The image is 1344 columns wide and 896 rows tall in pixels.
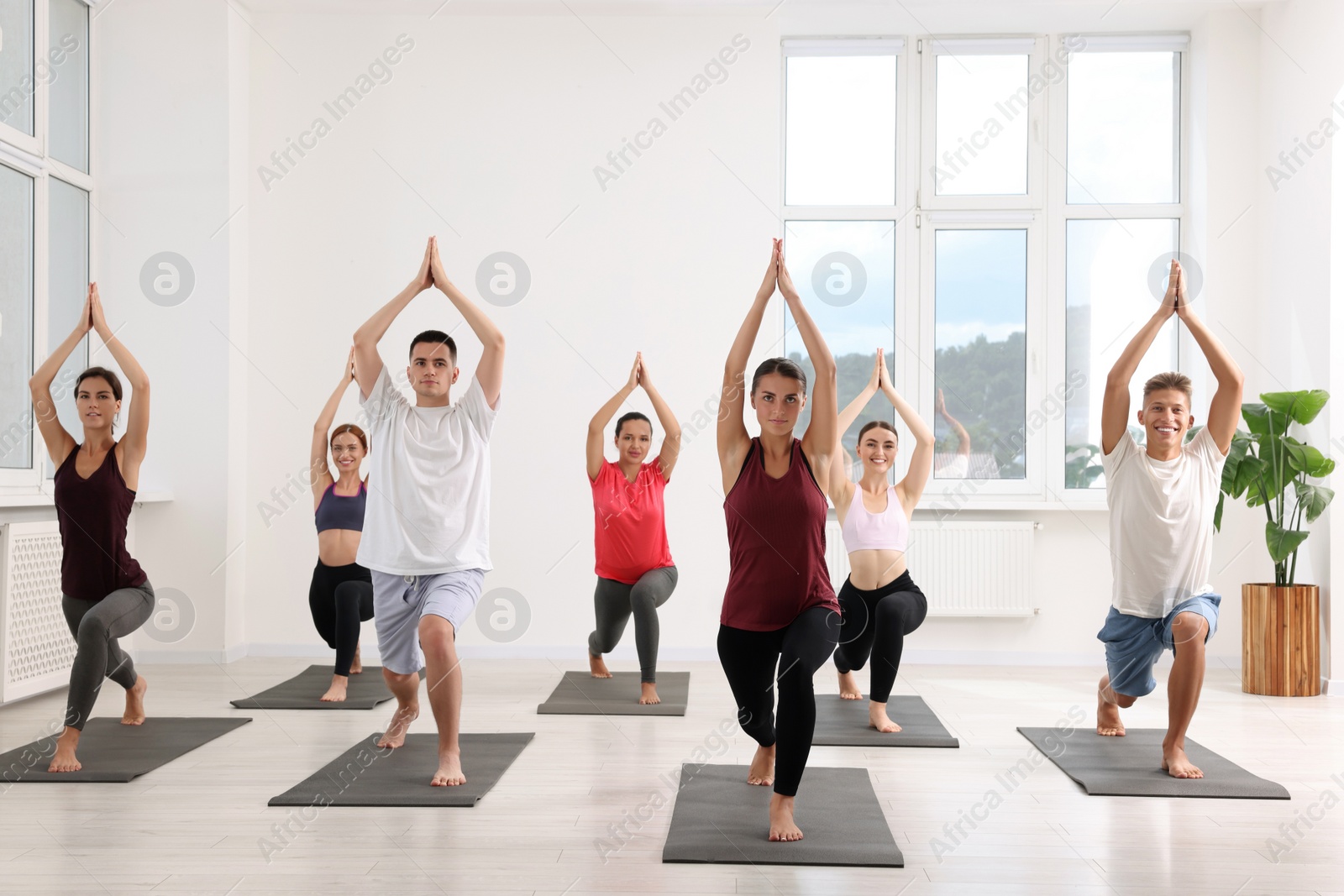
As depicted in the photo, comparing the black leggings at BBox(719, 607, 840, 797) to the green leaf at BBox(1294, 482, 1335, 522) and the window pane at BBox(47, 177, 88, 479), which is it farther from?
the window pane at BBox(47, 177, 88, 479)

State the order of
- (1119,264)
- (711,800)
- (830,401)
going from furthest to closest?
(1119,264) < (711,800) < (830,401)

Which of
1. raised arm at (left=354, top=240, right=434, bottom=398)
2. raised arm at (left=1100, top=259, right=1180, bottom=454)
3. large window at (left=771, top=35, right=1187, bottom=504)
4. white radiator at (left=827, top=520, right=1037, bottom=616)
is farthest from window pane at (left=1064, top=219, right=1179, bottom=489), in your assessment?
raised arm at (left=354, top=240, right=434, bottom=398)

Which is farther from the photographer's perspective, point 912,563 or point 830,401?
point 912,563

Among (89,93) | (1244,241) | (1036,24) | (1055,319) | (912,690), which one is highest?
(1036,24)

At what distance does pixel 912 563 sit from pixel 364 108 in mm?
3883

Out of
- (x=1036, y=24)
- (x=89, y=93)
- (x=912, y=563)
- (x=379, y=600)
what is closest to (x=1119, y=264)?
(x=1036, y=24)

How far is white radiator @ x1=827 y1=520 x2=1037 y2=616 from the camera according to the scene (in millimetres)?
5613

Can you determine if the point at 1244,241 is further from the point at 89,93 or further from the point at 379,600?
the point at 89,93

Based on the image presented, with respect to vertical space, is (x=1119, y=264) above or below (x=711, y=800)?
above

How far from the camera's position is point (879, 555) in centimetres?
396

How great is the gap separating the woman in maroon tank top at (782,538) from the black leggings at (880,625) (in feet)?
3.80

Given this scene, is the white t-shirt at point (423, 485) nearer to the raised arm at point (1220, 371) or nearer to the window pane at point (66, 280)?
the raised arm at point (1220, 371)

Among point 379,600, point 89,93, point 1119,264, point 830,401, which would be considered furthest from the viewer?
point 1119,264

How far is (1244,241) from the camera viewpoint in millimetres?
5652
